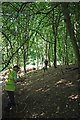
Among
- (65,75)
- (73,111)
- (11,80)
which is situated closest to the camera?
(73,111)

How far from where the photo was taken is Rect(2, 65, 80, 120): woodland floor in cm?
1131

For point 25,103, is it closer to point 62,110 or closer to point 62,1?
point 62,110

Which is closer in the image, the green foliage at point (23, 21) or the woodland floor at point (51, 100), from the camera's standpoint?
the green foliage at point (23, 21)

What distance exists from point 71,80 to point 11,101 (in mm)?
3765

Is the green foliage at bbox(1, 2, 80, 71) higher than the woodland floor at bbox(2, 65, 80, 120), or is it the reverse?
the green foliage at bbox(1, 2, 80, 71)

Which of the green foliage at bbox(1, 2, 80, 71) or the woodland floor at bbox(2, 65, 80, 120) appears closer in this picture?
the green foliage at bbox(1, 2, 80, 71)

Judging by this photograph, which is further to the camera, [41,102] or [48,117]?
[41,102]

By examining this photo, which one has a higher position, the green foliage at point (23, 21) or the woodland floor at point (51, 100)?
the green foliage at point (23, 21)

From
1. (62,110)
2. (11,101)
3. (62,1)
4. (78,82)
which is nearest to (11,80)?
(11,101)

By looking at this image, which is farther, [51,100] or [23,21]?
[23,21]

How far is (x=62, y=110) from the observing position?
11.3m

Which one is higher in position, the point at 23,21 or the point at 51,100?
the point at 23,21

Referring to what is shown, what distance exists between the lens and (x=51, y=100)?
12750 mm

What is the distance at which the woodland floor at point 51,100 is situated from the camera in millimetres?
11312
